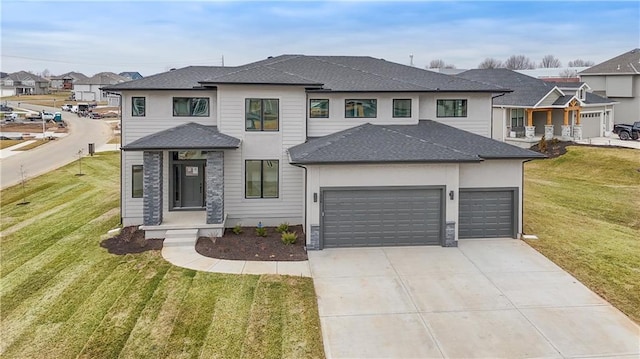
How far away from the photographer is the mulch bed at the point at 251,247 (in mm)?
14203

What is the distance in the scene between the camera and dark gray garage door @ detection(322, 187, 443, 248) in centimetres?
1498

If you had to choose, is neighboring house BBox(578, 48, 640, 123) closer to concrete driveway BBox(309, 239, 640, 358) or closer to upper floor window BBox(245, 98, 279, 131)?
concrete driveway BBox(309, 239, 640, 358)

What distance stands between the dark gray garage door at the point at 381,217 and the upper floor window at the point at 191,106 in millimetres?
6130

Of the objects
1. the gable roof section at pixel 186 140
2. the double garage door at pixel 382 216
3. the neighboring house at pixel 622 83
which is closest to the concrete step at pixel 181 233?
the gable roof section at pixel 186 140

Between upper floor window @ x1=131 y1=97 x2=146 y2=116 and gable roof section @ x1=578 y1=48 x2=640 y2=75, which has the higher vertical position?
gable roof section @ x1=578 y1=48 x2=640 y2=75

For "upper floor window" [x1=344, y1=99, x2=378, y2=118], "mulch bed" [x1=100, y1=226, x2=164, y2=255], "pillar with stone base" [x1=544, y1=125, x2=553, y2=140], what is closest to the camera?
"mulch bed" [x1=100, y1=226, x2=164, y2=255]

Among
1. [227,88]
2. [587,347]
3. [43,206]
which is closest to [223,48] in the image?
[43,206]

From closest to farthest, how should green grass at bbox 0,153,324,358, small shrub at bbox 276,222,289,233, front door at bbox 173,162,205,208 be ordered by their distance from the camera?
green grass at bbox 0,153,324,358, small shrub at bbox 276,222,289,233, front door at bbox 173,162,205,208

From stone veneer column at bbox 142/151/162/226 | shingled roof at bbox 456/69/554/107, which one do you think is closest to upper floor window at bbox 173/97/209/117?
stone veneer column at bbox 142/151/162/226

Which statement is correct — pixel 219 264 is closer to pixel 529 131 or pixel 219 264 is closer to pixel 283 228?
pixel 283 228

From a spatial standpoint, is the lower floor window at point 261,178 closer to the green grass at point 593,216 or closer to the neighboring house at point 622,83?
the green grass at point 593,216

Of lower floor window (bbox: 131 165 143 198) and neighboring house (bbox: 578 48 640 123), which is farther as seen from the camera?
neighboring house (bbox: 578 48 640 123)

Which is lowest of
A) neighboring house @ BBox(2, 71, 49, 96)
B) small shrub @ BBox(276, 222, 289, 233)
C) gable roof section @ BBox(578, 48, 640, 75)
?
small shrub @ BBox(276, 222, 289, 233)

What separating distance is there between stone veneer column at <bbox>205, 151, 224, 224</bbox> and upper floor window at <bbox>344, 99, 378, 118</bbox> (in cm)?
512
